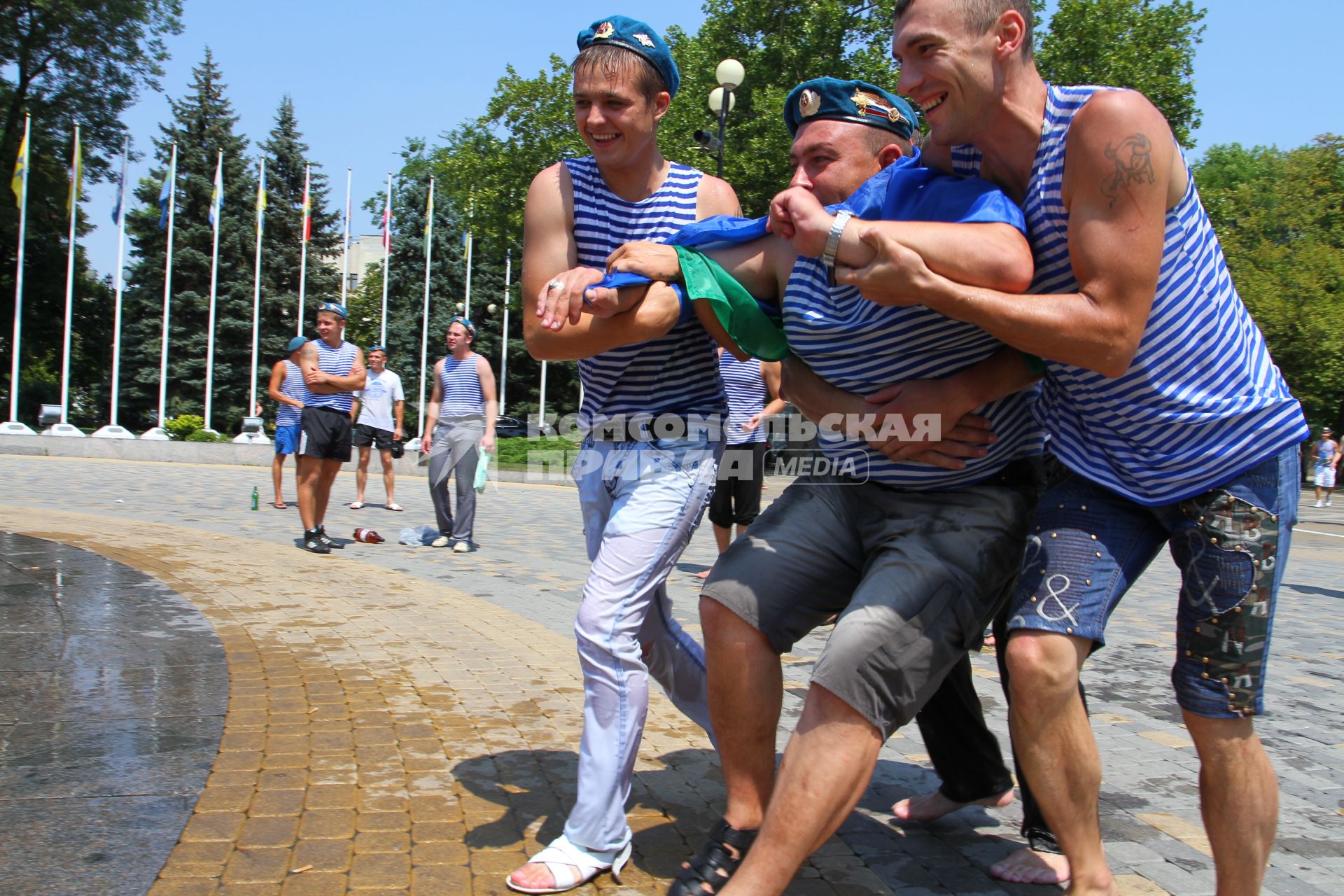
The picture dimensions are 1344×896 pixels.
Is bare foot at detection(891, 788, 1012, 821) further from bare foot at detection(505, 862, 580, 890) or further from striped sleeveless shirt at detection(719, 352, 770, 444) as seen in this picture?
striped sleeveless shirt at detection(719, 352, 770, 444)

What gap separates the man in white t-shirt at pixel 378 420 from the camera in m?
13.3

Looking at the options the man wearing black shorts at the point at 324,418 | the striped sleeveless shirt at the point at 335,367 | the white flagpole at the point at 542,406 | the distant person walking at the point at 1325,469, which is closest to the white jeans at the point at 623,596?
the man wearing black shorts at the point at 324,418

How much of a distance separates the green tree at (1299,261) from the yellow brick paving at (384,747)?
37.0 meters

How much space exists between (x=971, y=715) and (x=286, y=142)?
55.0 meters

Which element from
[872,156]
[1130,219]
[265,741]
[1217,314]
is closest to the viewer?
[1130,219]

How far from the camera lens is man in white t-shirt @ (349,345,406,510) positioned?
1327cm

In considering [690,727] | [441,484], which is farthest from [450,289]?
[690,727]

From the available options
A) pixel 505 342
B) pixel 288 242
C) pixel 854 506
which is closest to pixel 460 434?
pixel 854 506

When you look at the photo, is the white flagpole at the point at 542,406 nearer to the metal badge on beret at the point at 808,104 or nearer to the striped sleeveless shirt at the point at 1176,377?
the metal badge on beret at the point at 808,104

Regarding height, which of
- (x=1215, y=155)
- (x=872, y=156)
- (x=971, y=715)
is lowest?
(x=971, y=715)

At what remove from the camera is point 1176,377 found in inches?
92.7

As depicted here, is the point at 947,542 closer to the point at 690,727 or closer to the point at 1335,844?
the point at 1335,844

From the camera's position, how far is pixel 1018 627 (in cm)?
241

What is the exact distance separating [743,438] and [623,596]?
514 centimetres
